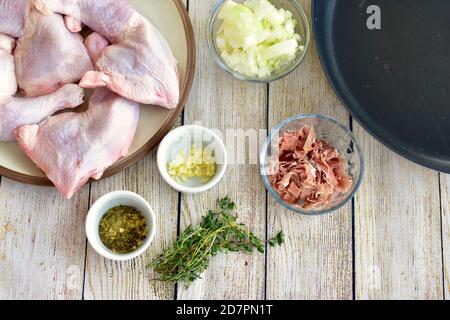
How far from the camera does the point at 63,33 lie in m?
1.71

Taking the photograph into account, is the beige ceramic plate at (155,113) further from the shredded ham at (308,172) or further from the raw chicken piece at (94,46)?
the shredded ham at (308,172)

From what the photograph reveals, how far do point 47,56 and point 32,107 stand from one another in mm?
158

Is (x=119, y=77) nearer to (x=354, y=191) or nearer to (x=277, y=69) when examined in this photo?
(x=277, y=69)

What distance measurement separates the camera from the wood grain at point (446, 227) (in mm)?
1823

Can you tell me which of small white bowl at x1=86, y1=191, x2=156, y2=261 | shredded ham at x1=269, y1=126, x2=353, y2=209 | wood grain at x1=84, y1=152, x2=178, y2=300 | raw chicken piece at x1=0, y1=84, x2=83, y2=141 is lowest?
wood grain at x1=84, y1=152, x2=178, y2=300

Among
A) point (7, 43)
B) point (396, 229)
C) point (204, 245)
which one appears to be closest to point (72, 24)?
point (7, 43)

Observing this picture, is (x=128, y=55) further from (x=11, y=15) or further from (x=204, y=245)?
(x=204, y=245)

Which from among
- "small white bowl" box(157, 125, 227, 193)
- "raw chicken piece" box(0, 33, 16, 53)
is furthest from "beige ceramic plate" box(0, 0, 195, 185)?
"raw chicken piece" box(0, 33, 16, 53)

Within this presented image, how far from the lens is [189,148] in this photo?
5.90ft

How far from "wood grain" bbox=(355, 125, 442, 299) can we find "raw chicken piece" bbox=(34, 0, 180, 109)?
660mm

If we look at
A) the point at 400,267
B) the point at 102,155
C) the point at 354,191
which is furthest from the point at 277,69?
the point at 400,267

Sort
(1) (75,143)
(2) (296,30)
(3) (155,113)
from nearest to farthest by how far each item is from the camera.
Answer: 1. (1) (75,143)
2. (3) (155,113)
3. (2) (296,30)

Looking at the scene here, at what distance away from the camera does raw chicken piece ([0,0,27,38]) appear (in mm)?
1713

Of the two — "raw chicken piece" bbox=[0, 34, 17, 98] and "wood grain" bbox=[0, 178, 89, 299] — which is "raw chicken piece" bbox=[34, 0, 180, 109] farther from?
"wood grain" bbox=[0, 178, 89, 299]
